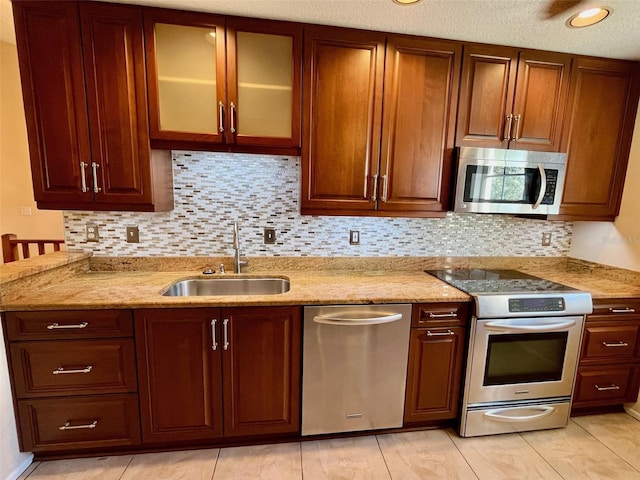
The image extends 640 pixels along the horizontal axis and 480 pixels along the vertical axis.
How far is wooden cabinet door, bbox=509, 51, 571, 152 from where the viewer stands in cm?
194

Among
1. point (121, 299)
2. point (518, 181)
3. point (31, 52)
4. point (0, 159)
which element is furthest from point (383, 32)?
point (0, 159)

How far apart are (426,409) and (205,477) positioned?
1.29m

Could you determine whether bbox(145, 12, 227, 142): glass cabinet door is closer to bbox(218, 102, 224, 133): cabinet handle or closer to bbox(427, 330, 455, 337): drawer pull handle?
bbox(218, 102, 224, 133): cabinet handle

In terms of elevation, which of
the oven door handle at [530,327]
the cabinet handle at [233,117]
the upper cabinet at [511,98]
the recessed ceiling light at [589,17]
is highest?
the recessed ceiling light at [589,17]

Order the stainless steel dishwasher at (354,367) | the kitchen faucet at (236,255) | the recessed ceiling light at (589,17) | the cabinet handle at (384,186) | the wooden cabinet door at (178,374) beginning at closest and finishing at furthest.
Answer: the recessed ceiling light at (589,17) → the wooden cabinet door at (178,374) → the stainless steel dishwasher at (354,367) → the cabinet handle at (384,186) → the kitchen faucet at (236,255)

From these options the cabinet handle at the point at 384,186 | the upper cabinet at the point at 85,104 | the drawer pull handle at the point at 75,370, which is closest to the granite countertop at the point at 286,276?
the drawer pull handle at the point at 75,370

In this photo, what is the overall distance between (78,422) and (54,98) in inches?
66.7

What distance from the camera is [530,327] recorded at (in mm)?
1813

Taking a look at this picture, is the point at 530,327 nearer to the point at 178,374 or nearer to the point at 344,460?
the point at 344,460

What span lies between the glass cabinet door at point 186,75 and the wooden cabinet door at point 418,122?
0.97 m

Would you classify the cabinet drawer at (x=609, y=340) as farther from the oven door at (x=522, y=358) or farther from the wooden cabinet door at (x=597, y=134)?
the wooden cabinet door at (x=597, y=134)

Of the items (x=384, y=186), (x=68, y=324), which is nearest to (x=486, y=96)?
(x=384, y=186)

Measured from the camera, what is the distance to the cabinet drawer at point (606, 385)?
205 centimetres

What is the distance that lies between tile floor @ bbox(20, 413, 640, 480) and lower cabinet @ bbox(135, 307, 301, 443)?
0.44 feet
